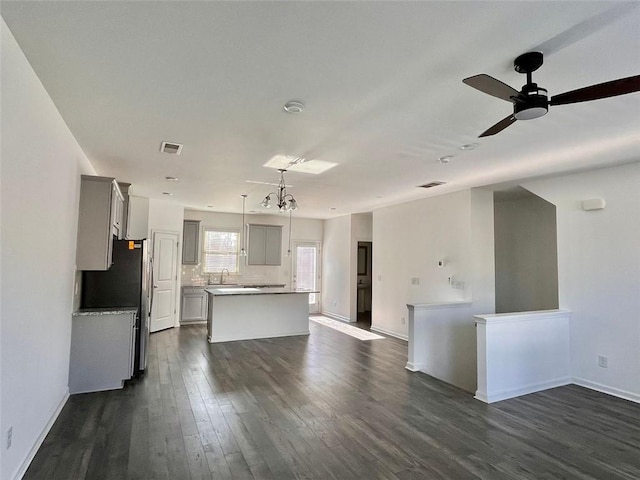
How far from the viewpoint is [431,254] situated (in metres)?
6.21

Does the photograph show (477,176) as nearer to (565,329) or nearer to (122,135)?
(565,329)

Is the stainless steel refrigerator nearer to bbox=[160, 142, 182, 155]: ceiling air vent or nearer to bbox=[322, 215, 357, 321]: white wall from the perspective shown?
bbox=[160, 142, 182, 155]: ceiling air vent

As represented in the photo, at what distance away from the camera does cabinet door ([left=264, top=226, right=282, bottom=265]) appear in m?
9.16

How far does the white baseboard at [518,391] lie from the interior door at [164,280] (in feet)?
19.3

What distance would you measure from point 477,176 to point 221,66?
3.77 m

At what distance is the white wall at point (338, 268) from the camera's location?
874 centimetres

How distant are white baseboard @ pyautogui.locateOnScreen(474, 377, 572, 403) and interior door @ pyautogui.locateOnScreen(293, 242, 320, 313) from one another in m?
6.35

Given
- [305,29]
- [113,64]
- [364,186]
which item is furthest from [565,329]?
[113,64]

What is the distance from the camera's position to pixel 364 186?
5.46 m

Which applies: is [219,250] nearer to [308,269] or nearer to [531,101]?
[308,269]

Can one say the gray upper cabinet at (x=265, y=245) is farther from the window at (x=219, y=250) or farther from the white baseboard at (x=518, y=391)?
the white baseboard at (x=518, y=391)

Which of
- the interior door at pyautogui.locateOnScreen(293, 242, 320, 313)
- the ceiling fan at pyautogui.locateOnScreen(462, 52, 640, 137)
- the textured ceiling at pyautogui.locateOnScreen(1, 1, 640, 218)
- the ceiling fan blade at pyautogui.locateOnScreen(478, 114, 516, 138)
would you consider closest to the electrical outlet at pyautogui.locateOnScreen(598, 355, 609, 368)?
the textured ceiling at pyautogui.locateOnScreen(1, 1, 640, 218)

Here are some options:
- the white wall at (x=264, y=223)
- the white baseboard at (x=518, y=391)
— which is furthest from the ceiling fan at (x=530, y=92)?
the white wall at (x=264, y=223)

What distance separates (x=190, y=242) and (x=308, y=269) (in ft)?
10.7
